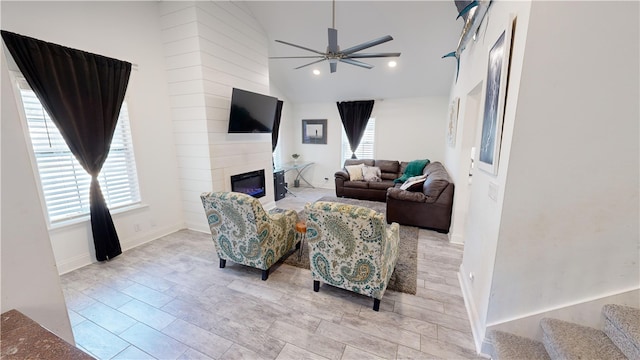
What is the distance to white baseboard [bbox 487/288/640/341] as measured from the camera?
140cm

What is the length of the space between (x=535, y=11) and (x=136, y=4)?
159 inches

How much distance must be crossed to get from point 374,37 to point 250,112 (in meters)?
2.40

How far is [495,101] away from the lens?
1.69m

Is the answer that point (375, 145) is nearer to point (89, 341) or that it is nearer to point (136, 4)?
point (136, 4)

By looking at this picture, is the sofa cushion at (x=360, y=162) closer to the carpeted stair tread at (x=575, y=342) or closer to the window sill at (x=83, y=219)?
the window sill at (x=83, y=219)

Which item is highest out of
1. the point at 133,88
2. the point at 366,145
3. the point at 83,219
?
the point at 133,88

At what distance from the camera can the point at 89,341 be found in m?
1.81

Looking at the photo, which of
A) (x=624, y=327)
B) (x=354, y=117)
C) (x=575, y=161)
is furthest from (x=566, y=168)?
(x=354, y=117)

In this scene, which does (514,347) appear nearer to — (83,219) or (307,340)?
(307,340)

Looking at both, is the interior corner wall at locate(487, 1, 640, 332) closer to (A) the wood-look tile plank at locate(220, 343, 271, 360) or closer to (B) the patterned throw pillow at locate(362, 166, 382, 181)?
(A) the wood-look tile plank at locate(220, 343, 271, 360)

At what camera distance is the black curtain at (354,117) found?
6.24 m

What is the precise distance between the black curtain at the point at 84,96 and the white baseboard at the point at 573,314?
3.85 meters

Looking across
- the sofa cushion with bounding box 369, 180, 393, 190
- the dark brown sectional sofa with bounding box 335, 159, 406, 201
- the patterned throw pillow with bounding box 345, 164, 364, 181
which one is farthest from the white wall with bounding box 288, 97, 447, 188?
the sofa cushion with bounding box 369, 180, 393, 190

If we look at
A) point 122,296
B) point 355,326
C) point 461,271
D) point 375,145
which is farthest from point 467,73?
point 122,296
